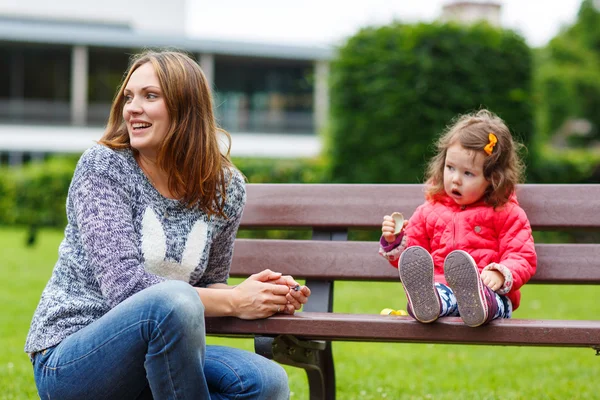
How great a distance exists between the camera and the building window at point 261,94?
29.8 meters

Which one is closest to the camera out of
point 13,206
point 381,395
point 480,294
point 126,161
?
point 480,294

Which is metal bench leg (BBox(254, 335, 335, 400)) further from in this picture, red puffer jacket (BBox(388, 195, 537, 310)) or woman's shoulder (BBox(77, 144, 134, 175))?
woman's shoulder (BBox(77, 144, 134, 175))

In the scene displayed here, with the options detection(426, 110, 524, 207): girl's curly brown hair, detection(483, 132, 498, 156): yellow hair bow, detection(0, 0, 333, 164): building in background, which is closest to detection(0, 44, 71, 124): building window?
detection(0, 0, 333, 164): building in background

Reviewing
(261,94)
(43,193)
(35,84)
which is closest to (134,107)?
(43,193)

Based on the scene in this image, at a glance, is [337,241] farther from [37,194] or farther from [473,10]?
[37,194]

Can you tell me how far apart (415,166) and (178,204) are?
7.78 metres

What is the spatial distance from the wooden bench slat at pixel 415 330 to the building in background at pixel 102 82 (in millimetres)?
24587

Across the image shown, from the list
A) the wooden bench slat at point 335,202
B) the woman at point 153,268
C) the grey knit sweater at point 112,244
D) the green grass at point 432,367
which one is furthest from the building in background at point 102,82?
the grey knit sweater at point 112,244

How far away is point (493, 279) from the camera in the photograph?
2926 millimetres

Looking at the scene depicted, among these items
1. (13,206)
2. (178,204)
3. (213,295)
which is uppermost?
(178,204)

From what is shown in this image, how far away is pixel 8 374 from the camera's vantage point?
4.41 meters

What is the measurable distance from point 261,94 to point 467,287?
27.7 meters

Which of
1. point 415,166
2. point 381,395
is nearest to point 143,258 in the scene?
point 381,395

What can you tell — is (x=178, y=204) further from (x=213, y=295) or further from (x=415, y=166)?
(x=415, y=166)
